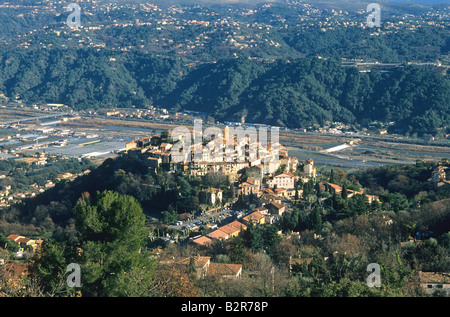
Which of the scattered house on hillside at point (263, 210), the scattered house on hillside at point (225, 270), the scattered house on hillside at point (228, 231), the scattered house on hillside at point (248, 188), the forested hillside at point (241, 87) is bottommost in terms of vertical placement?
the forested hillside at point (241, 87)

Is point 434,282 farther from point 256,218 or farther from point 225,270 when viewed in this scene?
point 256,218

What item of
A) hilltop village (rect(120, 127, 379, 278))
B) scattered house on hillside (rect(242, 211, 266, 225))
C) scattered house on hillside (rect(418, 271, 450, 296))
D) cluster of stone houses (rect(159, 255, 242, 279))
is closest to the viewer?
scattered house on hillside (rect(418, 271, 450, 296))

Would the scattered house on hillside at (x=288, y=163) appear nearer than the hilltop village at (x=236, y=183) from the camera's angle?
No

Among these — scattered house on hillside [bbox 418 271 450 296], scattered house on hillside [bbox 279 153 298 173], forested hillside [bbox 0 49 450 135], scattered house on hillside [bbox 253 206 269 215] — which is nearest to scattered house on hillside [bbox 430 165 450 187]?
scattered house on hillside [bbox 279 153 298 173]

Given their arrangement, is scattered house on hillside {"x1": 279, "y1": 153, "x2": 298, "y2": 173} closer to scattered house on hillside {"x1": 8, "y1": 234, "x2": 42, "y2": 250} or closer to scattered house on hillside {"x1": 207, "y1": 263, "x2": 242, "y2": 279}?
scattered house on hillside {"x1": 8, "y1": 234, "x2": 42, "y2": 250}

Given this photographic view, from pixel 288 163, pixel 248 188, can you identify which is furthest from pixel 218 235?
pixel 288 163

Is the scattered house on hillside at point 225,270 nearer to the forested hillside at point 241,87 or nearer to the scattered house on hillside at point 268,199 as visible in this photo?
the scattered house on hillside at point 268,199

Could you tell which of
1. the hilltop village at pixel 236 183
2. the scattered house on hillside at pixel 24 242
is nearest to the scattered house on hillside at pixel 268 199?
the hilltop village at pixel 236 183

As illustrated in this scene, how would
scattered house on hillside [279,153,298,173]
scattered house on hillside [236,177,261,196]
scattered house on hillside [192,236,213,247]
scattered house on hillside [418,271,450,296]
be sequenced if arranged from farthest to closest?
scattered house on hillside [279,153,298,173]
scattered house on hillside [236,177,261,196]
scattered house on hillside [192,236,213,247]
scattered house on hillside [418,271,450,296]

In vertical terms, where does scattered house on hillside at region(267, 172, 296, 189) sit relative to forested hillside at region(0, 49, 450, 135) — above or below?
above
